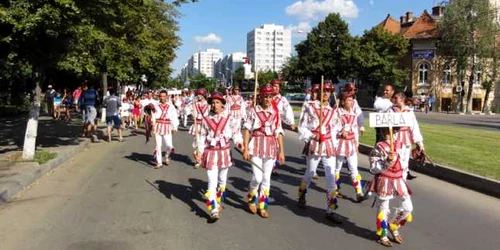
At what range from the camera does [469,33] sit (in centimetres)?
5294

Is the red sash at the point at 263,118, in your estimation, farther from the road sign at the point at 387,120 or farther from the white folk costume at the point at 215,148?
the road sign at the point at 387,120

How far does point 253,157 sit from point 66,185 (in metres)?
4.39

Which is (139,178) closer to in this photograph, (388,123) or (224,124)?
(224,124)

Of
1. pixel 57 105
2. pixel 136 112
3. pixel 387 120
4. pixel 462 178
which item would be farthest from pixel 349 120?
pixel 57 105

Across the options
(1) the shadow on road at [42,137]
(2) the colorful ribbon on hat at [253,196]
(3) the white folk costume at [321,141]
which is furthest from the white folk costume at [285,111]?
(1) the shadow on road at [42,137]

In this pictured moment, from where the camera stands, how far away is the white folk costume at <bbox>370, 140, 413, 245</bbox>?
5.89 metres

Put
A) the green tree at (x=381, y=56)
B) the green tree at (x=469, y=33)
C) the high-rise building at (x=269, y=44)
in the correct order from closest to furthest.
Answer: the green tree at (x=469, y=33) < the green tree at (x=381, y=56) < the high-rise building at (x=269, y=44)

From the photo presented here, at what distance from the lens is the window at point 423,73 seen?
58.3 metres

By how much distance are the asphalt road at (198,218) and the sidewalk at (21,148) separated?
0.24m

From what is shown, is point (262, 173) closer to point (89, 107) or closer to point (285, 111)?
point (285, 111)

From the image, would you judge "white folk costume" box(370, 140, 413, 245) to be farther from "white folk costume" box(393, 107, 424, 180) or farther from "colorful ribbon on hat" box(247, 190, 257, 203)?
"colorful ribbon on hat" box(247, 190, 257, 203)

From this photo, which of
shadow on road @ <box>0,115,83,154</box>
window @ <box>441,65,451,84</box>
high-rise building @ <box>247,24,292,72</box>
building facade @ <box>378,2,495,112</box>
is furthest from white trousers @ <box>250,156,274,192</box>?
high-rise building @ <box>247,24,292,72</box>

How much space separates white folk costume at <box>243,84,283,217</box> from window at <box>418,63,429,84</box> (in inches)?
2157

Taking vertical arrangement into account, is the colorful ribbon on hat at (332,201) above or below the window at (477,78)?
below
